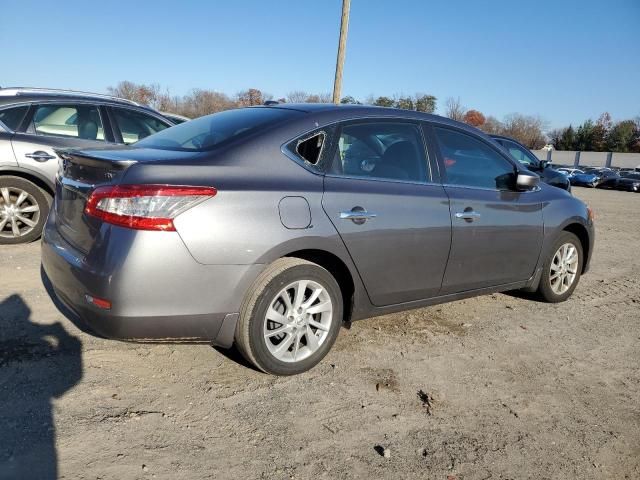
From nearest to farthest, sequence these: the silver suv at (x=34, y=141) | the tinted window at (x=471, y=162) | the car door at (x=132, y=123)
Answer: the tinted window at (x=471, y=162)
the silver suv at (x=34, y=141)
the car door at (x=132, y=123)

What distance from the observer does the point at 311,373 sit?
3199 mm

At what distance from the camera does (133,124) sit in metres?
6.34

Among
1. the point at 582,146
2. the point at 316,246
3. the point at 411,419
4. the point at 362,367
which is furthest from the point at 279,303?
the point at 582,146

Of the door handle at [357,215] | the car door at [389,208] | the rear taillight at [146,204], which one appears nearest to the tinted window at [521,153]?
the car door at [389,208]

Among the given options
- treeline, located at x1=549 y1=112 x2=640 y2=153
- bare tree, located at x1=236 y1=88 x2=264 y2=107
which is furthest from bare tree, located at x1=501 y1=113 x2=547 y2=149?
bare tree, located at x1=236 y1=88 x2=264 y2=107

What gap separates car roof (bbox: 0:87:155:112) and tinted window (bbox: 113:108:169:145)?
16 centimetres

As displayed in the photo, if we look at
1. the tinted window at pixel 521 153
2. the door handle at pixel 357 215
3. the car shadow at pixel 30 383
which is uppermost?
the tinted window at pixel 521 153

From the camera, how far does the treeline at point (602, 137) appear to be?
3260 inches

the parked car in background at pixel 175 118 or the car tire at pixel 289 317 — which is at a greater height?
the parked car in background at pixel 175 118

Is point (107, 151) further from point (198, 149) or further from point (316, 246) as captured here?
point (316, 246)

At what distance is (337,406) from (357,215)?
1.11 meters

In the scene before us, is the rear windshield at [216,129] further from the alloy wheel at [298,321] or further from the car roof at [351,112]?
the alloy wheel at [298,321]

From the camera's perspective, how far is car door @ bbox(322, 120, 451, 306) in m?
3.14

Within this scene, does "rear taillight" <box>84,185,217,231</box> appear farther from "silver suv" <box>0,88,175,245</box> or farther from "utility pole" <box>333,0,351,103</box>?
"utility pole" <box>333,0,351,103</box>
